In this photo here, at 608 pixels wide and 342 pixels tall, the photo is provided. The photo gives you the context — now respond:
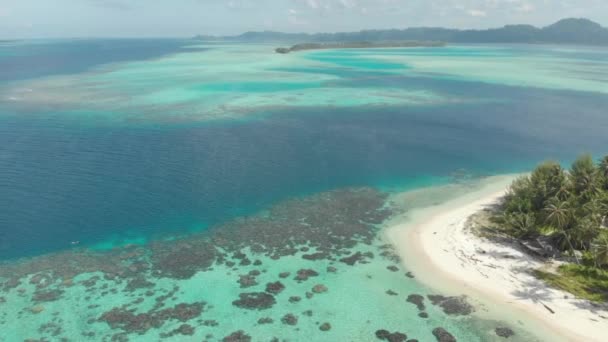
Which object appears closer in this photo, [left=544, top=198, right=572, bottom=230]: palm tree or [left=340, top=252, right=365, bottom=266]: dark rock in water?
[left=544, top=198, right=572, bottom=230]: palm tree

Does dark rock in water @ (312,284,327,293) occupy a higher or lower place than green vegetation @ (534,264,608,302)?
lower

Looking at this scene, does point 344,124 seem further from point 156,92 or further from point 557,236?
point 156,92

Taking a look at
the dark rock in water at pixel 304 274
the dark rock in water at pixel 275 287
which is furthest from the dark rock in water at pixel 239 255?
the dark rock in water at pixel 304 274

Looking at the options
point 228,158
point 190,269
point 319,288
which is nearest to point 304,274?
point 319,288

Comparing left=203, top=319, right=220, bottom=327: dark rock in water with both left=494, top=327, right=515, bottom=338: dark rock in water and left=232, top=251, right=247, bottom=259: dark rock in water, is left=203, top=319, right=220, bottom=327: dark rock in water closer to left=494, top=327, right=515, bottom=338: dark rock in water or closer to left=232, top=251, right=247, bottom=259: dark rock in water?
left=232, top=251, right=247, bottom=259: dark rock in water

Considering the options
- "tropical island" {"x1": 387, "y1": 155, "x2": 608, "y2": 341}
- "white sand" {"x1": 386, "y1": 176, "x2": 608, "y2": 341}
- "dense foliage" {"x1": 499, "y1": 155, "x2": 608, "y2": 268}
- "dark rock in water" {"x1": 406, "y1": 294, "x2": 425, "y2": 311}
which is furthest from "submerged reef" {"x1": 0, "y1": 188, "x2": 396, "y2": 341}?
"dense foliage" {"x1": 499, "y1": 155, "x2": 608, "y2": 268}

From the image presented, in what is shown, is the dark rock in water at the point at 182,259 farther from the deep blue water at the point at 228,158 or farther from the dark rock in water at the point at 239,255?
the deep blue water at the point at 228,158

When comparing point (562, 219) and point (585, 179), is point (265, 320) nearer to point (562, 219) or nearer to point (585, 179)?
point (562, 219)
